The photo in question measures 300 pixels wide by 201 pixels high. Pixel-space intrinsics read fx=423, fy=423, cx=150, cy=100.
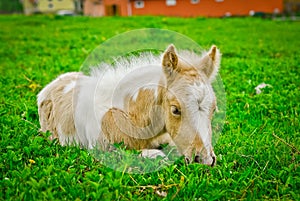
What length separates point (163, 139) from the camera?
3.91 m

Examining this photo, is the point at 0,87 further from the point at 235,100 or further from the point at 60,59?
the point at 235,100

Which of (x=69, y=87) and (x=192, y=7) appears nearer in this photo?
(x=69, y=87)

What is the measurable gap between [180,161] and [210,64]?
0.89 meters

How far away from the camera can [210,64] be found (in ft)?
12.3

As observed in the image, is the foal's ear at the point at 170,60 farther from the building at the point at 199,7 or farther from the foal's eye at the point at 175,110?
the building at the point at 199,7

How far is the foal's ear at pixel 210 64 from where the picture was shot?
3723mm

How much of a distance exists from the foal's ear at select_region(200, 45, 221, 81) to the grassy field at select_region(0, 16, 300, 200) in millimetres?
789

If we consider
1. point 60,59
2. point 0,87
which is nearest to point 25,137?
point 0,87

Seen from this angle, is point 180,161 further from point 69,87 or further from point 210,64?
point 69,87

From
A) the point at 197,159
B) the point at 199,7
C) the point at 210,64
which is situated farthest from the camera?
the point at 199,7

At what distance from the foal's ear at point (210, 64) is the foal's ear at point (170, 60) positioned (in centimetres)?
28

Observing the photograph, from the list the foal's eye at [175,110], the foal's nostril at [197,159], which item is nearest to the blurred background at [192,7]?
the foal's eye at [175,110]

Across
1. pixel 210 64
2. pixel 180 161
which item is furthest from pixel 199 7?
pixel 180 161

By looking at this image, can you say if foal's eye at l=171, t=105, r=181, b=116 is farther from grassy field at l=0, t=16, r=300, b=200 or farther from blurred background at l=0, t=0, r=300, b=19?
blurred background at l=0, t=0, r=300, b=19
